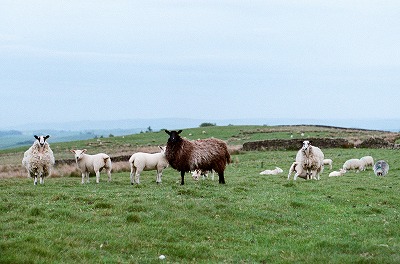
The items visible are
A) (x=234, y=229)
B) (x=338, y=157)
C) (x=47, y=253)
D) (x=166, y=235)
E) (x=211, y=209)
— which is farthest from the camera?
(x=338, y=157)

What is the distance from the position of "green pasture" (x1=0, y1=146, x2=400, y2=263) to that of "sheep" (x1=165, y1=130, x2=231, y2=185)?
3375 mm

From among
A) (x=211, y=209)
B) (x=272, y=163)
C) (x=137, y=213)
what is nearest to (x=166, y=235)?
(x=137, y=213)

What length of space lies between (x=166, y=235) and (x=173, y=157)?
36.2 ft

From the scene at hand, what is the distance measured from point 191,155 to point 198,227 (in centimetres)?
991

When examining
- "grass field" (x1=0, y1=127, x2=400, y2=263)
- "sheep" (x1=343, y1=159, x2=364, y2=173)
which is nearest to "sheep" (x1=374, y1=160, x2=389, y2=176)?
"sheep" (x1=343, y1=159, x2=364, y2=173)

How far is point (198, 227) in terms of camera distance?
541 inches

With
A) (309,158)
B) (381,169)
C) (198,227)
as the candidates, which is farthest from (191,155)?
(381,169)

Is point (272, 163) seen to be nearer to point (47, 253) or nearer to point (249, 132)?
point (47, 253)

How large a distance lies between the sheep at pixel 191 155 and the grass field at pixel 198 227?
11.1 feet

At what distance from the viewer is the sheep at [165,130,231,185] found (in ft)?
77.2

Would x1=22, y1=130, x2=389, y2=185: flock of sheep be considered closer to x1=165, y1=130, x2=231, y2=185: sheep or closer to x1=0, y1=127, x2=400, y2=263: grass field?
x1=165, y1=130, x2=231, y2=185: sheep

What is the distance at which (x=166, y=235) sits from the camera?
41.7 feet

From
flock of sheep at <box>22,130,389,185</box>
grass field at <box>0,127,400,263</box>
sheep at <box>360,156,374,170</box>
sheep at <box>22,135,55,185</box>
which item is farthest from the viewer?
sheep at <box>360,156,374,170</box>

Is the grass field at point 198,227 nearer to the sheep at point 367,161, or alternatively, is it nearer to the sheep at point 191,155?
the sheep at point 191,155
